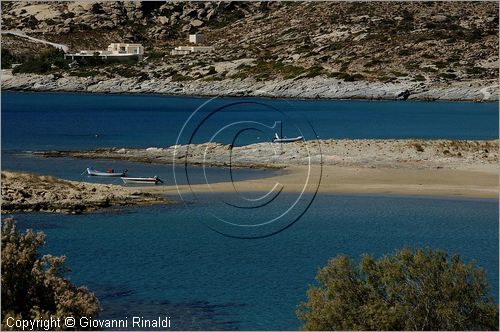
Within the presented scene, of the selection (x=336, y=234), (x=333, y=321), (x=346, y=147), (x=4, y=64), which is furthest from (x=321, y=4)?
(x=333, y=321)

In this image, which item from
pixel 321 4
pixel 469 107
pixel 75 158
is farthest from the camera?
pixel 321 4

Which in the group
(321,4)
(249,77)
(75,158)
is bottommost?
(75,158)

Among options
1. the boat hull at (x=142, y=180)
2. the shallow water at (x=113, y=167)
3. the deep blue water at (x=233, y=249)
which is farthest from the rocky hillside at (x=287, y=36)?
the deep blue water at (x=233, y=249)

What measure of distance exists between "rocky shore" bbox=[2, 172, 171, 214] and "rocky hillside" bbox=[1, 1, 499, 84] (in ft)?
218

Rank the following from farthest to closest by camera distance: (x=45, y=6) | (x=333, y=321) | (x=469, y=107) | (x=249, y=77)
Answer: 1. (x=45, y=6)
2. (x=249, y=77)
3. (x=469, y=107)
4. (x=333, y=321)

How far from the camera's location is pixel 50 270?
14617mm

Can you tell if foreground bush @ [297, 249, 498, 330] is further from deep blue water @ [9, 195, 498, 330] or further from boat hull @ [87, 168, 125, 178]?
boat hull @ [87, 168, 125, 178]

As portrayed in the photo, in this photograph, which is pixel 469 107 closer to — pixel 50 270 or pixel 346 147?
pixel 346 147

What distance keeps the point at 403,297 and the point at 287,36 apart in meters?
106

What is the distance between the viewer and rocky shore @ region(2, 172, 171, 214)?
3000cm

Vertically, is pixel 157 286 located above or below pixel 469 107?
below

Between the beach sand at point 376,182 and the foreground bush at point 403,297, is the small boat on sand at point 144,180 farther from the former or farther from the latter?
the foreground bush at point 403,297

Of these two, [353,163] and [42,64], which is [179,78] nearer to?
[42,64]

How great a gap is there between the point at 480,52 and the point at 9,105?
160 feet
